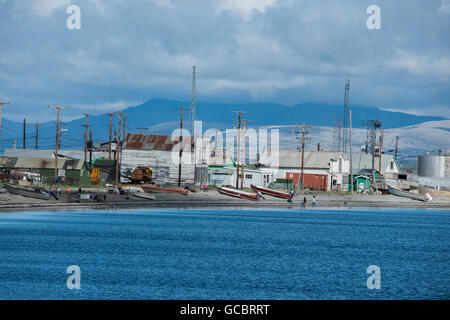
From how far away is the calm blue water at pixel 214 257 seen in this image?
39.0m

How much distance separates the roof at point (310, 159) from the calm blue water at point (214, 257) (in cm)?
4010

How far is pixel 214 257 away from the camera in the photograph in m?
52.5

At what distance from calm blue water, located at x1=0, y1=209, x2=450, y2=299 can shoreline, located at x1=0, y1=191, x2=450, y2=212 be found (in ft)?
5.11

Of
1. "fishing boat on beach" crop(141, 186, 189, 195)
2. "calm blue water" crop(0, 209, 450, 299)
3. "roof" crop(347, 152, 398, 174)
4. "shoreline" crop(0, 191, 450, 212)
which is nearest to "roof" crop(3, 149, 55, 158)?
"fishing boat on beach" crop(141, 186, 189, 195)

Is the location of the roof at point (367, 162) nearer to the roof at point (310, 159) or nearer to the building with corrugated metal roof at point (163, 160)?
the roof at point (310, 159)

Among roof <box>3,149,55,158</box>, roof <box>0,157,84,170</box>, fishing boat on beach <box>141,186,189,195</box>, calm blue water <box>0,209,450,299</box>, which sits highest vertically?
roof <box>3,149,55,158</box>

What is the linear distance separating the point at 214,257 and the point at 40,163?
62.2m

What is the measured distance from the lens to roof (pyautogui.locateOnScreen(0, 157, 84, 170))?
351ft

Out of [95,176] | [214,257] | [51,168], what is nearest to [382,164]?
[95,176]

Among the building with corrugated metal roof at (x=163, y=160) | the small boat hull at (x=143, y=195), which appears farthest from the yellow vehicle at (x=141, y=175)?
the small boat hull at (x=143, y=195)

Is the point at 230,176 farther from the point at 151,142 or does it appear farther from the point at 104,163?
the point at 104,163

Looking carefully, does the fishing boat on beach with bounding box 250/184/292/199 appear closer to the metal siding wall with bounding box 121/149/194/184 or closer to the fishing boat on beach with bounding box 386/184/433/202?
the metal siding wall with bounding box 121/149/194/184

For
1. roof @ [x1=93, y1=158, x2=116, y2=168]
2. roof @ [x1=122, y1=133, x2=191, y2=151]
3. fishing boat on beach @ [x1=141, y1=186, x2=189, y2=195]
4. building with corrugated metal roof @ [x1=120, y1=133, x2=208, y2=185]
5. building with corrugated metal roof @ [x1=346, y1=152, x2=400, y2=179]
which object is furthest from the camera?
building with corrugated metal roof @ [x1=346, y1=152, x2=400, y2=179]
